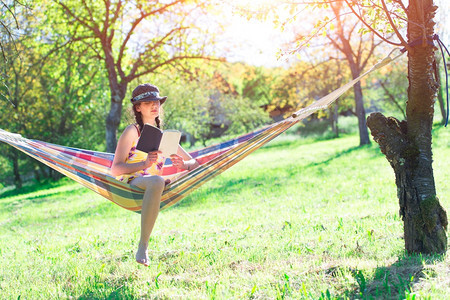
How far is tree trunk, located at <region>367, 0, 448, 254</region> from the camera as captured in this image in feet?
8.64

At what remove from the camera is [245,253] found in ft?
10.5

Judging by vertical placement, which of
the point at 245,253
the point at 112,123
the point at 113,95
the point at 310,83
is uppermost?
the point at 310,83

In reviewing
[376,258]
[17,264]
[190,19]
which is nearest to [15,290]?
[17,264]

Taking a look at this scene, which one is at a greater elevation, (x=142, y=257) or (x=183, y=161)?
(x=183, y=161)

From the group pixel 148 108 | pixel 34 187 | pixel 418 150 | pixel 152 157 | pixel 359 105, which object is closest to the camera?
pixel 418 150

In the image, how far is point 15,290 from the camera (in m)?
2.77

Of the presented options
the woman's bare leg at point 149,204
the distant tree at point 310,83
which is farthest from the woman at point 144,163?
the distant tree at point 310,83

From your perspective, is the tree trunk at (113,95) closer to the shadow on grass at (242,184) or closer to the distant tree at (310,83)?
the shadow on grass at (242,184)

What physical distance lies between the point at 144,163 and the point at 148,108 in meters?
0.41

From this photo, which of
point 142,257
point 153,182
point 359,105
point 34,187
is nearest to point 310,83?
point 359,105

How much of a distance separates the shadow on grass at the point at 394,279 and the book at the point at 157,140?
127 cm

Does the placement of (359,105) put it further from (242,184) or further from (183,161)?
(183,161)

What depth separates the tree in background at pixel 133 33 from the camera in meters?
9.72

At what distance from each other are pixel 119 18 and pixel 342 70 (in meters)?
10.1
